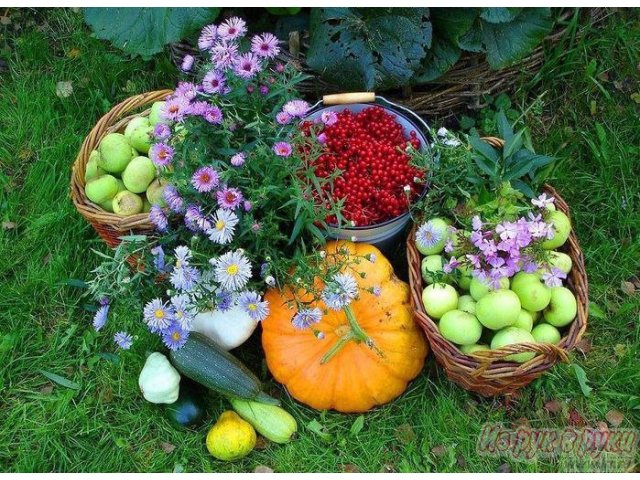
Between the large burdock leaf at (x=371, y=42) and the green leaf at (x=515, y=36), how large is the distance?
26cm

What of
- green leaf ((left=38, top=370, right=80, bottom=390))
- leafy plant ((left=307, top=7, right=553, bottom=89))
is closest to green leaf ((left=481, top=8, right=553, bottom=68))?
leafy plant ((left=307, top=7, right=553, bottom=89))

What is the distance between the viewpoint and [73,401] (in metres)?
2.73

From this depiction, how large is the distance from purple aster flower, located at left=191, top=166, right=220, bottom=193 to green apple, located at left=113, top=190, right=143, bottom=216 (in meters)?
0.46

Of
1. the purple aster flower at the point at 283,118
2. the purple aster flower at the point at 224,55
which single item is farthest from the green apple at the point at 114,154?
the purple aster flower at the point at 283,118

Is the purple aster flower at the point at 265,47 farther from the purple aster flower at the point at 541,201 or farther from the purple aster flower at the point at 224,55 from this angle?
the purple aster flower at the point at 541,201

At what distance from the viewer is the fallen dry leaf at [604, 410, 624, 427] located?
2594mm

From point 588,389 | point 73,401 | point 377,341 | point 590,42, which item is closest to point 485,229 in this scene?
point 377,341

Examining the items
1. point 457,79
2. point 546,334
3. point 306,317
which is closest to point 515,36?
point 457,79

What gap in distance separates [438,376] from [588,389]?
515 mm

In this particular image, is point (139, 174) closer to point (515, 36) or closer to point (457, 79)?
point (457, 79)

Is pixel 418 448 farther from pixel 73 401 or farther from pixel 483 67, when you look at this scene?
pixel 483 67

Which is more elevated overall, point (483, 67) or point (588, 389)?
point (483, 67)

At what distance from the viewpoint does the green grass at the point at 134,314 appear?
260cm

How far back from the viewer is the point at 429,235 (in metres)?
2.41
